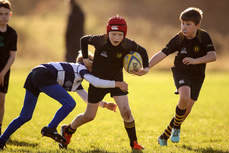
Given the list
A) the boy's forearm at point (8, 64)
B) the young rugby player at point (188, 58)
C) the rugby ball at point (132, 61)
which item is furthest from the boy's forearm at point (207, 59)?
the boy's forearm at point (8, 64)

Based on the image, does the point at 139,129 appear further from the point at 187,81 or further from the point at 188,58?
the point at 188,58

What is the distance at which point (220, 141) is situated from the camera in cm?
659

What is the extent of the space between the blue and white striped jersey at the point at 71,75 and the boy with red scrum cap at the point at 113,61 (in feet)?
0.74

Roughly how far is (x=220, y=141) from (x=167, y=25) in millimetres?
40656

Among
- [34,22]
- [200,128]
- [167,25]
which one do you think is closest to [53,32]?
[34,22]

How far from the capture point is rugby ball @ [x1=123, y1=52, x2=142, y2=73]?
5.23m

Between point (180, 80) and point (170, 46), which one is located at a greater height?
point (170, 46)

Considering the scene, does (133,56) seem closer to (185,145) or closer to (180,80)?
(180,80)

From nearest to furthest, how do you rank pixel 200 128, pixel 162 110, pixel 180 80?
pixel 180 80, pixel 200 128, pixel 162 110

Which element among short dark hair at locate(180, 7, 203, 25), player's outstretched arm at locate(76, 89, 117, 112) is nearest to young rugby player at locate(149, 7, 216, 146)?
short dark hair at locate(180, 7, 203, 25)

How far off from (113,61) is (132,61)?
342 mm

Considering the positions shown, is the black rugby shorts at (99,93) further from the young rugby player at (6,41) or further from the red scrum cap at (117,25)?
the young rugby player at (6,41)

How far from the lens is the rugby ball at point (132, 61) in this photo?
5227 millimetres

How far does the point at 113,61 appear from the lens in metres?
5.40
